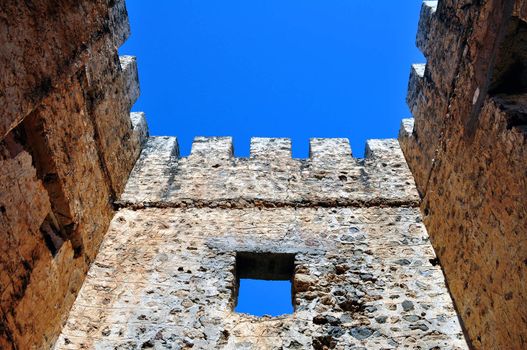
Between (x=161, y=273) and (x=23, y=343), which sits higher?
(x=161, y=273)

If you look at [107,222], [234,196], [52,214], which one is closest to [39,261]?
[52,214]

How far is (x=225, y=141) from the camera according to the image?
19.3ft

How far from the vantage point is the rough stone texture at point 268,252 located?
3.72 meters

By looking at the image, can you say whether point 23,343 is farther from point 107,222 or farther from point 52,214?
point 107,222

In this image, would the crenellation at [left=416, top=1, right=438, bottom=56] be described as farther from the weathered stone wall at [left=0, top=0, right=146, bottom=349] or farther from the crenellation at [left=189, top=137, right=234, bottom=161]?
the weathered stone wall at [left=0, top=0, right=146, bottom=349]

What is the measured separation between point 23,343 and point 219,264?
5.39 ft

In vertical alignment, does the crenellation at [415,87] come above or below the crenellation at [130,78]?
above

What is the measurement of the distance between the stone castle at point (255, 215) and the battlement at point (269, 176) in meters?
0.02

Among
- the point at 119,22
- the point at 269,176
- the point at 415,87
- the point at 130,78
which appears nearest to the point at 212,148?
the point at 269,176

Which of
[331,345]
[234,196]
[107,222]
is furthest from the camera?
[234,196]

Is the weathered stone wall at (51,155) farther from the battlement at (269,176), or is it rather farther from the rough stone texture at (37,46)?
the battlement at (269,176)

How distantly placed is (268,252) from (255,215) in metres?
0.50

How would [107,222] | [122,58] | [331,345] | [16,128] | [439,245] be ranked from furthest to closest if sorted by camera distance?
[122,58] → [107,222] → [439,245] → [331,345] → [16,128]

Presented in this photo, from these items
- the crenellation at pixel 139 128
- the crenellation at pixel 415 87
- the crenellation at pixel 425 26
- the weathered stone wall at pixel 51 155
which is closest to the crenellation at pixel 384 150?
the crenellation at pixel 415 87
